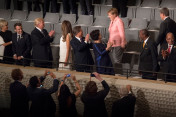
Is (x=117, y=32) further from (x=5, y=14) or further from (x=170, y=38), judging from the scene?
(x=5, y=14)

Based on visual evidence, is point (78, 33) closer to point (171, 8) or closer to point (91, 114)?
point (91, 114)

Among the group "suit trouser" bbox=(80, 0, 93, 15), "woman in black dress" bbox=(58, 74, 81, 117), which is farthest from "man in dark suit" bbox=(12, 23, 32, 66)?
"suit trouser" bbox=(80, 0, 93, 15)

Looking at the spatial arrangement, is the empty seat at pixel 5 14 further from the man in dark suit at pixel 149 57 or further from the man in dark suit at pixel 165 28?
the man in dark suit at pixel 149 57

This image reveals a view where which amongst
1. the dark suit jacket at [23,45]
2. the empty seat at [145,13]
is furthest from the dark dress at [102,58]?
the empty seat at [145,13]

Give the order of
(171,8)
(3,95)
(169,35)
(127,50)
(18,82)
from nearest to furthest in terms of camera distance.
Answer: (18,82), (169,35), (3,95), (127,50), (171,8)

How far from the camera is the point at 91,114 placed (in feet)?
12.8

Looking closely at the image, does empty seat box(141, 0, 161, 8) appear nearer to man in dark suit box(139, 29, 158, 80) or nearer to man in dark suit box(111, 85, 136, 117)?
man in dark suit box(139, 29, 158, 80)

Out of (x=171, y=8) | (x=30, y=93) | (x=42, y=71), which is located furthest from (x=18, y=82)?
(x=171, y=8)

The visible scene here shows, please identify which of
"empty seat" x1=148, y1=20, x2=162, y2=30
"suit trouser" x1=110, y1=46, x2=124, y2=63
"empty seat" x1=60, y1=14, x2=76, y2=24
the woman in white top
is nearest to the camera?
the woman in white top

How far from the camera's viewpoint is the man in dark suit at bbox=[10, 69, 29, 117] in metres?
4.26

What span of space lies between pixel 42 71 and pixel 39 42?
52 cm

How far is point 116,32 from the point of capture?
215 inches

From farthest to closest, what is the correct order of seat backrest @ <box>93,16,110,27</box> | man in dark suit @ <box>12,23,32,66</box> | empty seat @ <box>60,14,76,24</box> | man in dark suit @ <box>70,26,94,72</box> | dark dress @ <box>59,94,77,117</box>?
empty seat @ <box>60,14,76,24</box>, seat backrest @ <box>93,16,110,27</box>, man in dark suit @ <box>12,23,32,66</box>, man in dark suit @ <box>70,26,94,72</box>, dark dress @ <box>59,94,77,117</box>

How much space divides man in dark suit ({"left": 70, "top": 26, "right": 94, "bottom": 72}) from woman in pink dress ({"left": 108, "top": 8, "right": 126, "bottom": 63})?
63 cm
